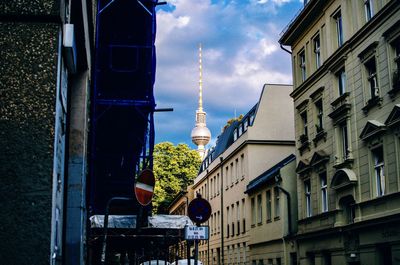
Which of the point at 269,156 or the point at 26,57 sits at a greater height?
the point at 269,156

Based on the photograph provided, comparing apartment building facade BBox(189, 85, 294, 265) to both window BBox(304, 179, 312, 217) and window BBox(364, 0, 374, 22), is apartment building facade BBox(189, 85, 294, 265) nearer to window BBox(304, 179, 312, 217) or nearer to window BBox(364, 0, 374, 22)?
window BBox(304, 179, 312, 217)

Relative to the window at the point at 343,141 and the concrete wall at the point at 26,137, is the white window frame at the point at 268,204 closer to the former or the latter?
the window at the point at 343,141

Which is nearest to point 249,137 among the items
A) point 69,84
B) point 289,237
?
point 289,237

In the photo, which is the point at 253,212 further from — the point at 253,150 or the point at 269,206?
the point at 253,150

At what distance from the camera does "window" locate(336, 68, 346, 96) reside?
2610 cm

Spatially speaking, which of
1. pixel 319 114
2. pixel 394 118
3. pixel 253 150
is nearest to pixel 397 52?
pixel 394 118

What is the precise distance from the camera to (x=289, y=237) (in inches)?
1297

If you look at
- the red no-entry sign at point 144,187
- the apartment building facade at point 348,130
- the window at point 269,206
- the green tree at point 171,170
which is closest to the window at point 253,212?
the window at point 269,206

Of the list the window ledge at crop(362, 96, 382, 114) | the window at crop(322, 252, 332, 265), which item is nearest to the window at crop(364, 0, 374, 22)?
the window ledge at crop(362, 96, 382, 114)

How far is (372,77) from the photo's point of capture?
23109 millimetres

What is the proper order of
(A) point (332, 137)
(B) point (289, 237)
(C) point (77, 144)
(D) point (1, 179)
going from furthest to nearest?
(B) point (289, 237) < (A) point (332, 137) < (C) point (77, 144) < (D) point (1, 179)

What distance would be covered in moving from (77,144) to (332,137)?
20142 mm

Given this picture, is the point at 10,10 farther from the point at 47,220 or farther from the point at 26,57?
the point at 47,220

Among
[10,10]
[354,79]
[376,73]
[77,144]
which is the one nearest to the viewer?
[10,10]
